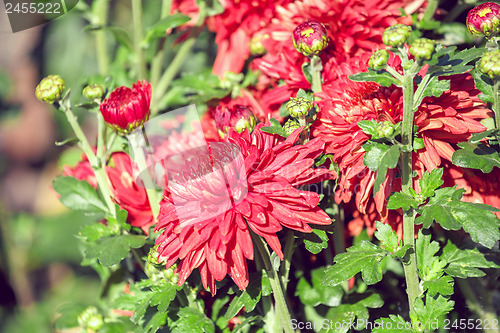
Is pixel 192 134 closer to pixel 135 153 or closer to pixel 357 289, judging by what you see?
pixel 135 153

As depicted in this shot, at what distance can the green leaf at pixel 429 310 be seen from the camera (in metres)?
0.63

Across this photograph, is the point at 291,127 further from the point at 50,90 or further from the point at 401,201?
the point at 50,90

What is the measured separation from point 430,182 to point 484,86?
0.13 m

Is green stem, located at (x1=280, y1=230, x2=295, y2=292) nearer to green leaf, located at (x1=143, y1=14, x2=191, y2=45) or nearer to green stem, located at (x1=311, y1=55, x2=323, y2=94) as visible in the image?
green stem, located at (x1=311, y1=55, x2=323, y2=94)

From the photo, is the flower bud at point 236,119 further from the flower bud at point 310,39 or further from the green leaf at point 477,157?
the green leaf at point 477,157

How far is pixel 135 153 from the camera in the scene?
0.73 m

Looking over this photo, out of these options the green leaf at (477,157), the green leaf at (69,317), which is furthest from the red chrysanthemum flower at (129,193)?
the green leaf at (477,157)

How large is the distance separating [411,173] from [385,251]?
100 millimetres

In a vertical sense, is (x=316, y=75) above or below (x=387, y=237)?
above

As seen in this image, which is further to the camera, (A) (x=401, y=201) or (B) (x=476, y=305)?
(B) (x=476, y=305)

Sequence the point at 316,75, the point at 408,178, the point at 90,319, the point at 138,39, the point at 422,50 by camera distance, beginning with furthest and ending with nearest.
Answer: the point at 138,39, the point at 90,319, the point at 316,75, the point at 408,178, the point at 422,50

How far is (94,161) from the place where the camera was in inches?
29.6

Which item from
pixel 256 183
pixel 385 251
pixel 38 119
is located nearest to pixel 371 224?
pixel 385 251

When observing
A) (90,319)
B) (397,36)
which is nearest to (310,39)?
(397,36)
